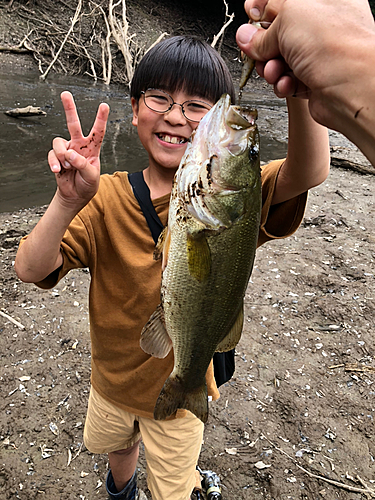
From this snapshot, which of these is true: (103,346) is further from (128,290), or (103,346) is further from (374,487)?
(374,487)

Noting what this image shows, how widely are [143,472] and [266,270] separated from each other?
296 cm

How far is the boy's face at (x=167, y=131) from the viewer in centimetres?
194

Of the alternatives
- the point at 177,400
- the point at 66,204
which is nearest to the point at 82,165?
the point at 66,204

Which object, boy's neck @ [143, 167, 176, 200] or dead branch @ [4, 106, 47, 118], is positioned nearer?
boy's neck @ [143, 167, 176, 200]

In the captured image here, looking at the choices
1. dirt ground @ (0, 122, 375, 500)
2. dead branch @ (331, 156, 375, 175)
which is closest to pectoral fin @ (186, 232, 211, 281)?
dirt ground @ (0, 122, 375, 500)

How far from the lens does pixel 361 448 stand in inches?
118

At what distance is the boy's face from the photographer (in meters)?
1.94

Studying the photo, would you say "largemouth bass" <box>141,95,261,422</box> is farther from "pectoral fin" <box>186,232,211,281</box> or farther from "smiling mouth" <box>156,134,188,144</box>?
"smiling mouth" <box>156,134,188,144</box>

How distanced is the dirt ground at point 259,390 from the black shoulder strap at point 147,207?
6.23ft

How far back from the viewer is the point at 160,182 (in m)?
2.08

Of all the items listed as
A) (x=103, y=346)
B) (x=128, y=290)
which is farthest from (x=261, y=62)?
(x=103, y=346)


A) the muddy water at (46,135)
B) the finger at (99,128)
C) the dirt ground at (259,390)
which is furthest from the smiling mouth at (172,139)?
the muddy water at (46,135)

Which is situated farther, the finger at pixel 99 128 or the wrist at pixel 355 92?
the finger at pixel 99 128

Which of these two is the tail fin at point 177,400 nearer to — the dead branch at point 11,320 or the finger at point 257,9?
the finger at point 257,9
